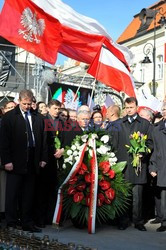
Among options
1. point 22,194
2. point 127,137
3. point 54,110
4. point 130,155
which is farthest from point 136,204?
point 54,110

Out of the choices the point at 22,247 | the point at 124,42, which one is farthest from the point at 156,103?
the point at 124,42

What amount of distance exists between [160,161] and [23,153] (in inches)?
79.0

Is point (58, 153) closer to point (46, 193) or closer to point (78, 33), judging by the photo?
point (46, 193)

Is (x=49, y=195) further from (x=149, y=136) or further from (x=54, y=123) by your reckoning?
(x=149, y=136)

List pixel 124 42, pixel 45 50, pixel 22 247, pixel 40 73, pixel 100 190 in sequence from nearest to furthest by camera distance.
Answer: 1. pixel 22 247
2. pixel 100 190
3. pixel 45 50
4. pixel 40 73
5. pixel 124 42

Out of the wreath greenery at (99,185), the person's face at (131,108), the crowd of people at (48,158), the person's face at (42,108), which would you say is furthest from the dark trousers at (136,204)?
the person's face at (42,108)

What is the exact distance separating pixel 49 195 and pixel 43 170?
0.48m

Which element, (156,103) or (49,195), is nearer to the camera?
(49,195)

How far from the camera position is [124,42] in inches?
2088

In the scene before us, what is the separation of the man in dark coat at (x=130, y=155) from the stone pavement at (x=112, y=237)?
0.20 m

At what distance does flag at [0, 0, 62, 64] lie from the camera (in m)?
8.92

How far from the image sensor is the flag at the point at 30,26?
29.3 feet

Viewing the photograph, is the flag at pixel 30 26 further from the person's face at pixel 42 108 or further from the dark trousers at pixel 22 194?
the dark trousers at pixel 22 194

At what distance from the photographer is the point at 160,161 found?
7305mm
